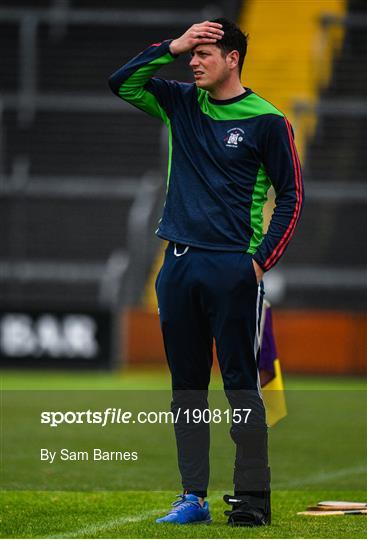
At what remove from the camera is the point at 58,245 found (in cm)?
1942

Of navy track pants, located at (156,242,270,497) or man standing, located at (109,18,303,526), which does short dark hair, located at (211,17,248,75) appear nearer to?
man standing, located at (109,18,303,526)

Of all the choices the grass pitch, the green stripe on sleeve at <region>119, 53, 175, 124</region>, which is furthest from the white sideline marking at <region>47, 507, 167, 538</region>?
the green stripe on sleeve at <region>119, 53, 175, 124</region>

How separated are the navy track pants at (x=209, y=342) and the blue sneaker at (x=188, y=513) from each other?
0.20 ft

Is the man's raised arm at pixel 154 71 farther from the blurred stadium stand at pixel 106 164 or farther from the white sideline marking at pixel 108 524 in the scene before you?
the blurred stadium stand at pixel 106 164

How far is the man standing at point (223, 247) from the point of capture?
5.29 meters

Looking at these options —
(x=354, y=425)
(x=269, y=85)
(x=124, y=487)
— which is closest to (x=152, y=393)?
(x=354, y=425)

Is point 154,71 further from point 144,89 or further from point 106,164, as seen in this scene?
point 106,164

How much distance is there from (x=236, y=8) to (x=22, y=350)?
8.74 meters

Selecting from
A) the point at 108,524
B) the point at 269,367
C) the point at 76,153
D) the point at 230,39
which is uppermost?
the point at 230,39

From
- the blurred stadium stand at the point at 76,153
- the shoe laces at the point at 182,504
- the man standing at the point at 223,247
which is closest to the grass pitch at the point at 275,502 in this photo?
the shoe laces at the point at 182,504

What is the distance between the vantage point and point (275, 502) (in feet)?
20.5

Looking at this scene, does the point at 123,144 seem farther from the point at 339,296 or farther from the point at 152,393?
the point at 152,393

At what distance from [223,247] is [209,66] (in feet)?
2.39

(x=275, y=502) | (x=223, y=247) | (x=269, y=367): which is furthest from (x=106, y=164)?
(x=223, y=247)
